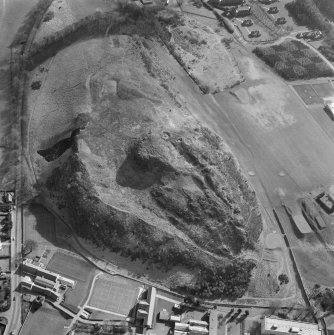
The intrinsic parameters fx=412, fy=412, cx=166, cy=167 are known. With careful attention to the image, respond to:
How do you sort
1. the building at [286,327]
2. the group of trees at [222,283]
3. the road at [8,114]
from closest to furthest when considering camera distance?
the building at [286,327] < the road at [8,114] < the group of trees at [222,283]

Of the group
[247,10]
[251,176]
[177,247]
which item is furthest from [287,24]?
[177,247]

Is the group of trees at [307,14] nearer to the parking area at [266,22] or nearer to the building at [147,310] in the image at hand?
the parking area at [266,22]

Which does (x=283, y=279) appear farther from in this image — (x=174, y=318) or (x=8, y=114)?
(x=8, y=114)

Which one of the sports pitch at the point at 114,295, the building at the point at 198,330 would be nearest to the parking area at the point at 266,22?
the sports pitch at the point at 114,295

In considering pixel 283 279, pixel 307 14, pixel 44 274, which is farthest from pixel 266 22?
pixel 44 274

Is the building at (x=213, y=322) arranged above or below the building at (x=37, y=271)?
below

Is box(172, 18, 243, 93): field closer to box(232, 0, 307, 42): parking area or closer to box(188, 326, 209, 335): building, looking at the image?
box(232, 0, 307, 42): parking area

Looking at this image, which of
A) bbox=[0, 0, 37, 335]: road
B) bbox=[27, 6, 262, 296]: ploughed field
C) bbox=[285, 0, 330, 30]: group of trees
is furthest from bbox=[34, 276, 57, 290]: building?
bbox=[285, 0, 330, 30]: group of trees
